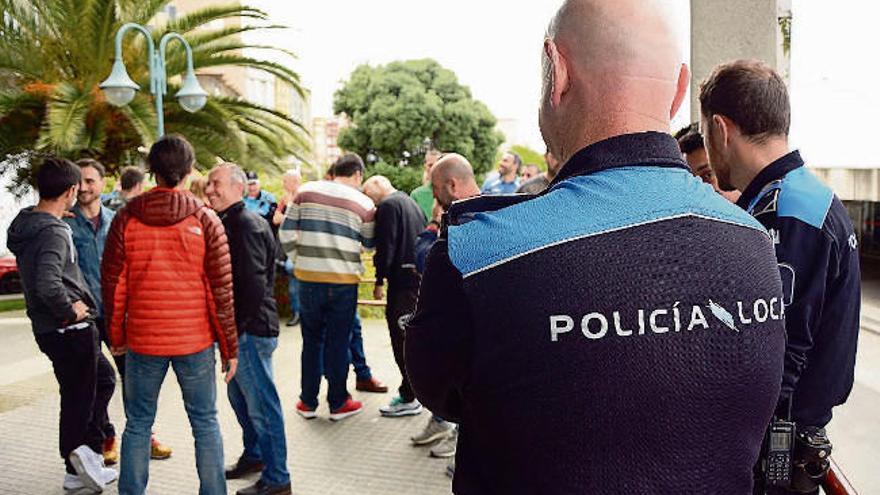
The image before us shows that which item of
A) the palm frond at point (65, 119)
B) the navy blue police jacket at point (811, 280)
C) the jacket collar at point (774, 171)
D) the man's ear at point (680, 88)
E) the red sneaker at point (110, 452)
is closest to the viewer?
the man's ear at point (680, 88)

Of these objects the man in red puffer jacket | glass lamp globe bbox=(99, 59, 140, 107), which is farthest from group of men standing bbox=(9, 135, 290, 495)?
glass lamp globe bbox=(99, 59, 140, 107)

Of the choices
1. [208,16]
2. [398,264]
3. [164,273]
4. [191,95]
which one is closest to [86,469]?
[164,273]

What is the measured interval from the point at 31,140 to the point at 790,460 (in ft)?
39.7

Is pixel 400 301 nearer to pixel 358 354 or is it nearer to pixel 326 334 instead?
pixel 326 334

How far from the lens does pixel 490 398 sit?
1.23 metres

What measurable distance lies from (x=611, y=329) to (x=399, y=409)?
4953 millimetres

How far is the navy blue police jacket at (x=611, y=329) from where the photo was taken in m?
1.16

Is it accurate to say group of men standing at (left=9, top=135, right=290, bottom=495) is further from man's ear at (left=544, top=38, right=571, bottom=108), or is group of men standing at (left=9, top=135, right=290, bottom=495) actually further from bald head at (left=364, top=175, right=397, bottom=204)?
man's ear at (left=544, top=38, right=571, bottom=108)

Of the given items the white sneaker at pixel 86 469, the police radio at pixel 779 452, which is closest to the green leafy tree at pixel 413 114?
the white sneaker at pixel 86 469

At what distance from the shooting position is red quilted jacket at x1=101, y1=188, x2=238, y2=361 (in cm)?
362

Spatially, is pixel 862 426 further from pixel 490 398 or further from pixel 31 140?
pixel 31 140

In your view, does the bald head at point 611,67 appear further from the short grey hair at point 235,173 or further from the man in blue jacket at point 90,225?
the man in blue jacket at point 90,225

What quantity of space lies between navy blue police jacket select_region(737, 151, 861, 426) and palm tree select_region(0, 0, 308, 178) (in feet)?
31.4

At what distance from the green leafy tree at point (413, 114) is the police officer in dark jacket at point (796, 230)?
35326 millimetres
